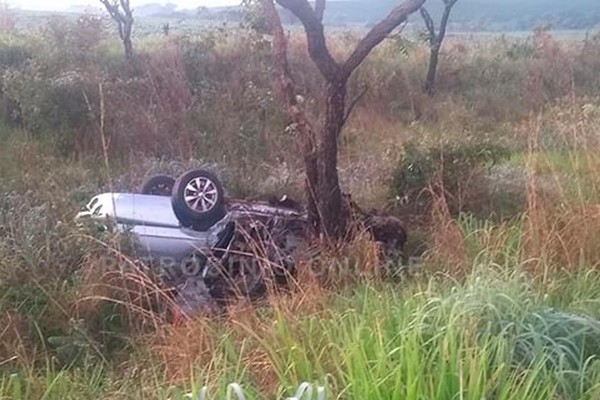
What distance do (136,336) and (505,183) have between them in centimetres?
375

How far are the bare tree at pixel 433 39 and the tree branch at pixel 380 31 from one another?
26.4ft

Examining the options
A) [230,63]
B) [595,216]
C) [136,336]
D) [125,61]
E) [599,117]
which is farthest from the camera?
[230,63]

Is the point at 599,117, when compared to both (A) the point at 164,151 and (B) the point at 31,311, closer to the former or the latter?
(A) the point at 164,151

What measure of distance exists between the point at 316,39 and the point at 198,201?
148cm

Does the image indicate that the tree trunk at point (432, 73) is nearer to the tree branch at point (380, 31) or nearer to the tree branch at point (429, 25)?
the tree branch at point (429, 25)

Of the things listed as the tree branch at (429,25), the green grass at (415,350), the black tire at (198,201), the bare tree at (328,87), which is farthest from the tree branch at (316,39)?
the tree branch at (429,25)

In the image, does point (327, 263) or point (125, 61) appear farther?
point (125, 61)

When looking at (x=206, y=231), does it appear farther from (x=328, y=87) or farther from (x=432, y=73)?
(x=432, y=73)

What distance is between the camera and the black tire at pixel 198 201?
18.3ft

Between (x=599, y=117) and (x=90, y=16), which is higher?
(x=90, y=16)

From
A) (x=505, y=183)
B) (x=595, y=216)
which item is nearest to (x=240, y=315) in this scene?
(x=595, y=216)

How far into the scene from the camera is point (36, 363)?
3834 mm

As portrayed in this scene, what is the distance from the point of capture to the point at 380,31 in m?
5.65

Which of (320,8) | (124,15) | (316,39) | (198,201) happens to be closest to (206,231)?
(198,201)
